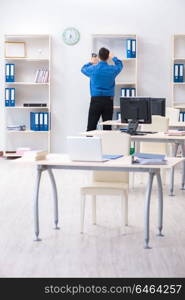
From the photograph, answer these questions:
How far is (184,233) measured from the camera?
5.39 m

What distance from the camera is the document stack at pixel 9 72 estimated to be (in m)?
10.2

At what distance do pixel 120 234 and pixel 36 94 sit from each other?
561 centimetres

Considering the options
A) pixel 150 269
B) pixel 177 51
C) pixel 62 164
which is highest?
pixel 177 51


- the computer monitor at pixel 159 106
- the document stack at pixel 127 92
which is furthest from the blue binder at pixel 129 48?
the computer monitor at pixel 159 106

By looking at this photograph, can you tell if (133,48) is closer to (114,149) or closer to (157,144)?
(157,144)

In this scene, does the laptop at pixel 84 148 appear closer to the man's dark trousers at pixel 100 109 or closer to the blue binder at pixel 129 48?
the man's dark trousers at pixel 100 109

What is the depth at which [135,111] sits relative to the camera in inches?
286

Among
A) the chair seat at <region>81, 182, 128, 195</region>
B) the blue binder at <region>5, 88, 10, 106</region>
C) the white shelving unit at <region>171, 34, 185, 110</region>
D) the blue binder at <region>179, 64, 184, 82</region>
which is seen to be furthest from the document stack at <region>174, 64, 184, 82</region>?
the chair seat at <region>81, 182, 128, 195</region>

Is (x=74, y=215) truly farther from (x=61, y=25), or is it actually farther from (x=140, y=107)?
(x=61, y=25)

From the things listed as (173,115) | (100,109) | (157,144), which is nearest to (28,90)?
(100,109)

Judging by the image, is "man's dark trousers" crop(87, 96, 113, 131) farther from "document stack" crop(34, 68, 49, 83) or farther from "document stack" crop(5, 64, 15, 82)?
"document stack" crop(5, 64, 15, 82)

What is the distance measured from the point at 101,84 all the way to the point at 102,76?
0.40 ft

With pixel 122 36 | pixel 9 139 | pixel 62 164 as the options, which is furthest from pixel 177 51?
pixel 62 164

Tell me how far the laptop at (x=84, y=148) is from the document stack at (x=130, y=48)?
5.60 m
